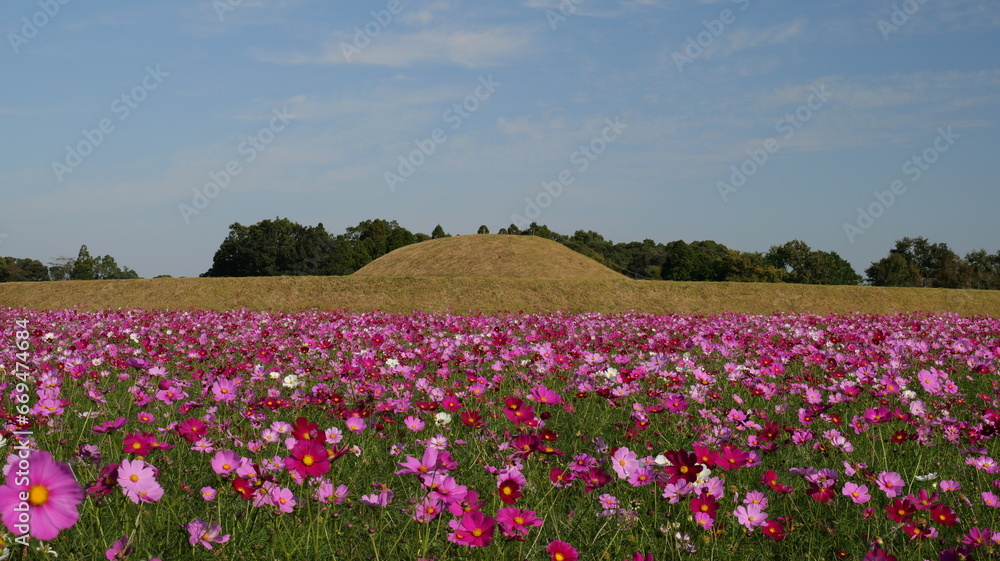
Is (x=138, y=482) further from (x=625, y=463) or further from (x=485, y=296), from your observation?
(x=485, y=296)

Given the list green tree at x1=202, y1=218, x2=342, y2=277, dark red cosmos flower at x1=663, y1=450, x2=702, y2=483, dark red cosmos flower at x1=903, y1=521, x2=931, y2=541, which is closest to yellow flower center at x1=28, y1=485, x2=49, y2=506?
dark red cosmos flower at x1=663, y1=450, x2=702, y2=483

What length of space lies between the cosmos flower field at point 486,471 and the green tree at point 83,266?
103m

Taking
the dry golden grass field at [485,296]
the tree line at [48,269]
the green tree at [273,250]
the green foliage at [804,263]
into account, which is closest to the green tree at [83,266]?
the tree line at [48,269]

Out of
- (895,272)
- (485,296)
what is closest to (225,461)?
(485,296)

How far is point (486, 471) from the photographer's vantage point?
3.84 metres

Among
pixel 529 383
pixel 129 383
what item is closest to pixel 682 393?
pixel 529 383

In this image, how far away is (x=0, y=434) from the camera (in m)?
3.23

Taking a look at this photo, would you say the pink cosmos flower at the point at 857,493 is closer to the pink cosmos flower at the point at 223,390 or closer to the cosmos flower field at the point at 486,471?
the cosmos flower field at the point at 486,471

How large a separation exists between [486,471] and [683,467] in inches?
64.2

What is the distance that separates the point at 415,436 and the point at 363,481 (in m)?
0.77

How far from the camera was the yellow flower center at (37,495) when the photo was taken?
150 cm

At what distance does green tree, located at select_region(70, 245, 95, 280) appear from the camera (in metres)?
92.8

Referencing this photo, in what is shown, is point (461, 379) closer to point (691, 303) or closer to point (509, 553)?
point (509, 553)

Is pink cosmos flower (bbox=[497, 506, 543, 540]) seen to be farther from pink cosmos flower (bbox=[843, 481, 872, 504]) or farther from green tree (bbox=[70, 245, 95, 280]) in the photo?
green tree (bbox=[70, 245, 95, 280])
